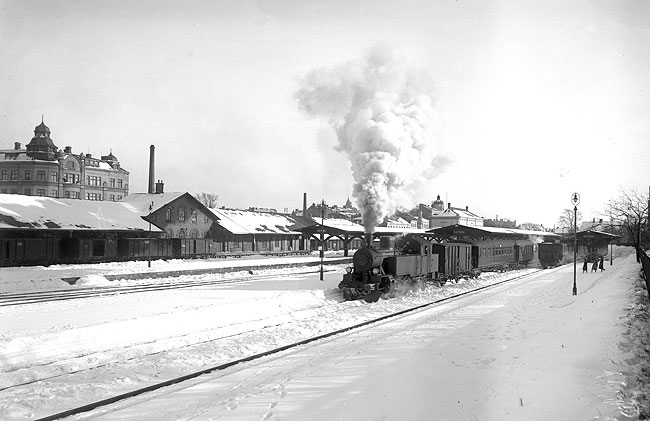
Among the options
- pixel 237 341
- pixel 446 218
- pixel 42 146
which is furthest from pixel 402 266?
pixel 446 218

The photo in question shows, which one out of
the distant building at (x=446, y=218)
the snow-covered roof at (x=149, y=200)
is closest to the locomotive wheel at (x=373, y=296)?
the snow-covered roof at (x=149, y=200)

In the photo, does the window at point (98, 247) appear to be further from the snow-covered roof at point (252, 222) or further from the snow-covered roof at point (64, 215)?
the snow-covered roof at point (252, 222)

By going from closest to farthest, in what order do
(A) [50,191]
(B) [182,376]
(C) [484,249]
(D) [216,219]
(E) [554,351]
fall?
(B) [182,376], (E) [554,351], (C) [484,249], (D) [216,219], (A) [50,191]

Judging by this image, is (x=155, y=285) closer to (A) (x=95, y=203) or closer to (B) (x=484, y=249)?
(A) (x=95, y=203)

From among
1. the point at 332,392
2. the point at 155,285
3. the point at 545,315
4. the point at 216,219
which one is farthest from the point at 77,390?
the point at 216,219

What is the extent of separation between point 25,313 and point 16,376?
289 inches

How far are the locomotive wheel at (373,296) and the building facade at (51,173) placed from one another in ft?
178

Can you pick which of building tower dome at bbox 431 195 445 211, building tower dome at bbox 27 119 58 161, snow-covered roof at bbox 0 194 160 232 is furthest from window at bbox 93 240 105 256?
building tower dome at bbox 431 195 445 211

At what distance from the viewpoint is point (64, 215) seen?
35.7 m

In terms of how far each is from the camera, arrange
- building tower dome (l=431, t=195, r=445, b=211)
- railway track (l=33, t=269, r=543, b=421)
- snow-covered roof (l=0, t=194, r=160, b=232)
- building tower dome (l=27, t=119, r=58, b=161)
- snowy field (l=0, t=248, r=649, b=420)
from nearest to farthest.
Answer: railway track (l=33, t=269, r=543, b=421) → snowy field (l=0, t=248, r=649, b=420) → snow-covered roof (l=0, t=194, r=160, b=232) → building tower dome (l=27, t=119, r=58, b=161) → building tower dome (l=431, t=195, r=445, b=211)

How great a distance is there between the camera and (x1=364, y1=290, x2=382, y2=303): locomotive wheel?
815 inches

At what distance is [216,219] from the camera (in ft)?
164

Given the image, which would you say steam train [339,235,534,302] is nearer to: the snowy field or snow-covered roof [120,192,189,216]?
the snowy field

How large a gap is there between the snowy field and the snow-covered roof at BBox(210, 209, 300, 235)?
2930 centimetres
